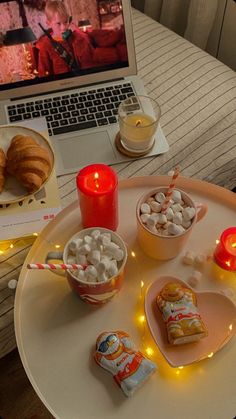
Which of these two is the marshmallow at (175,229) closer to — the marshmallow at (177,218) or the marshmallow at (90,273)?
the marshmallow at (177,218)

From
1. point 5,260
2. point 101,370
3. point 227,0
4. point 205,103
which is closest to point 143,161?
point 205,103

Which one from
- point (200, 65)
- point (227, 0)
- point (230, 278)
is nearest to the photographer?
point (230, 278)

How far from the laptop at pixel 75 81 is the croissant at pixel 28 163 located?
59mm

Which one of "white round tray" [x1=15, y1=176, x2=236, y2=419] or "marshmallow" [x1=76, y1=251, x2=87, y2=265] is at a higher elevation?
"marshmallow" [x1=76, y1=251, x2=87, y2=265]

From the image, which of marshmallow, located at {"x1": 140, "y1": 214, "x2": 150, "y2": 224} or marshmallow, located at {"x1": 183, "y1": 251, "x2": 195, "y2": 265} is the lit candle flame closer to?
marshmallow, located at {"x1": 140, "y1": 214, "x2": 150, "y2": 224}

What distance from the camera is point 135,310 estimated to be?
82 cm

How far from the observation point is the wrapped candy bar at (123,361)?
72 cm

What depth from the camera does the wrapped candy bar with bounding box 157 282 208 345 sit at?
0.74m

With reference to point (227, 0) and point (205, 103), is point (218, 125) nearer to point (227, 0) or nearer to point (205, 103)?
point (205, 103)

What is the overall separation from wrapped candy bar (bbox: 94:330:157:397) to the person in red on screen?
26.7 inches

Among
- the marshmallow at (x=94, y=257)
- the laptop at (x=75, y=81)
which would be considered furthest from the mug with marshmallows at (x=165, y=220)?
the laptop at (x=75, y=81)

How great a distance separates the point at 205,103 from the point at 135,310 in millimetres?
618

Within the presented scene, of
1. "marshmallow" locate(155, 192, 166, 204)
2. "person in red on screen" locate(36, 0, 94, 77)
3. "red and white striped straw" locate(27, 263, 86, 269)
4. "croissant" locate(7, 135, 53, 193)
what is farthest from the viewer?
"person in red on screen" locate(36, 0, 94, 77)

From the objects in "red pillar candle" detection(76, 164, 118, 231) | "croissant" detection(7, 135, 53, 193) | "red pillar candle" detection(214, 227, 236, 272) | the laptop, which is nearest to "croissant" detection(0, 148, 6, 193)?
"croissant" detection(7, 135, 53, 193)
